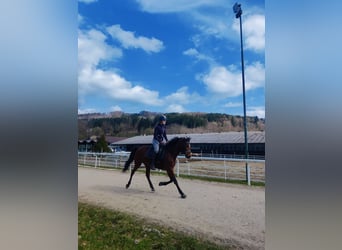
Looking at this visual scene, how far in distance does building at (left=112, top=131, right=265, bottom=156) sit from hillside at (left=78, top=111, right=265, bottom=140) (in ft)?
0.18

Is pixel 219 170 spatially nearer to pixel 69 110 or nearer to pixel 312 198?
pixel 312 198

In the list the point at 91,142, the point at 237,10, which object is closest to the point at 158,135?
the point at 91,142

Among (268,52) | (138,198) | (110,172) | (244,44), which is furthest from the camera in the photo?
A: (110,172)

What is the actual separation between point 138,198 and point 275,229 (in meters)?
1.33

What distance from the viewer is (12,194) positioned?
6.08ft

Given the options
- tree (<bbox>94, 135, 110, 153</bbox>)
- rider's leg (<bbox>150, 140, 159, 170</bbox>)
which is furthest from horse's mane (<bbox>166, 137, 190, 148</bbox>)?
tree (<bbox>94, 135, 110, 153</bbox>)

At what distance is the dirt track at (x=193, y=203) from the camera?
2.10m

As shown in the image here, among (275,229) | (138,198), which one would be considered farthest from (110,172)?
(275,229)

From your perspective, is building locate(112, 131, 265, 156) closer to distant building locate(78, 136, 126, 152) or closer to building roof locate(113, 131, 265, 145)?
building roof locate(113, 131, 265, 145)

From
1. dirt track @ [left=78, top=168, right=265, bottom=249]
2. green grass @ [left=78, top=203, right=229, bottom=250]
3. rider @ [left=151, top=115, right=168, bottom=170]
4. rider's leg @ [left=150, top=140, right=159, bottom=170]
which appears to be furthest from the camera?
rider's leg @ [left=150, top=140, right=159, bottom=170]

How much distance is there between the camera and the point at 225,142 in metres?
2.38

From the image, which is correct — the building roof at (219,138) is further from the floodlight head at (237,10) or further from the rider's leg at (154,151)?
the floodlight head at (237,10)

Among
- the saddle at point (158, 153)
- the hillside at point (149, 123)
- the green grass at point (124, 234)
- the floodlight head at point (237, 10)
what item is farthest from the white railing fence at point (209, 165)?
the floodlight head at point (237, 10)

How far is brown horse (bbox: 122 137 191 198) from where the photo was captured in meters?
2.54
